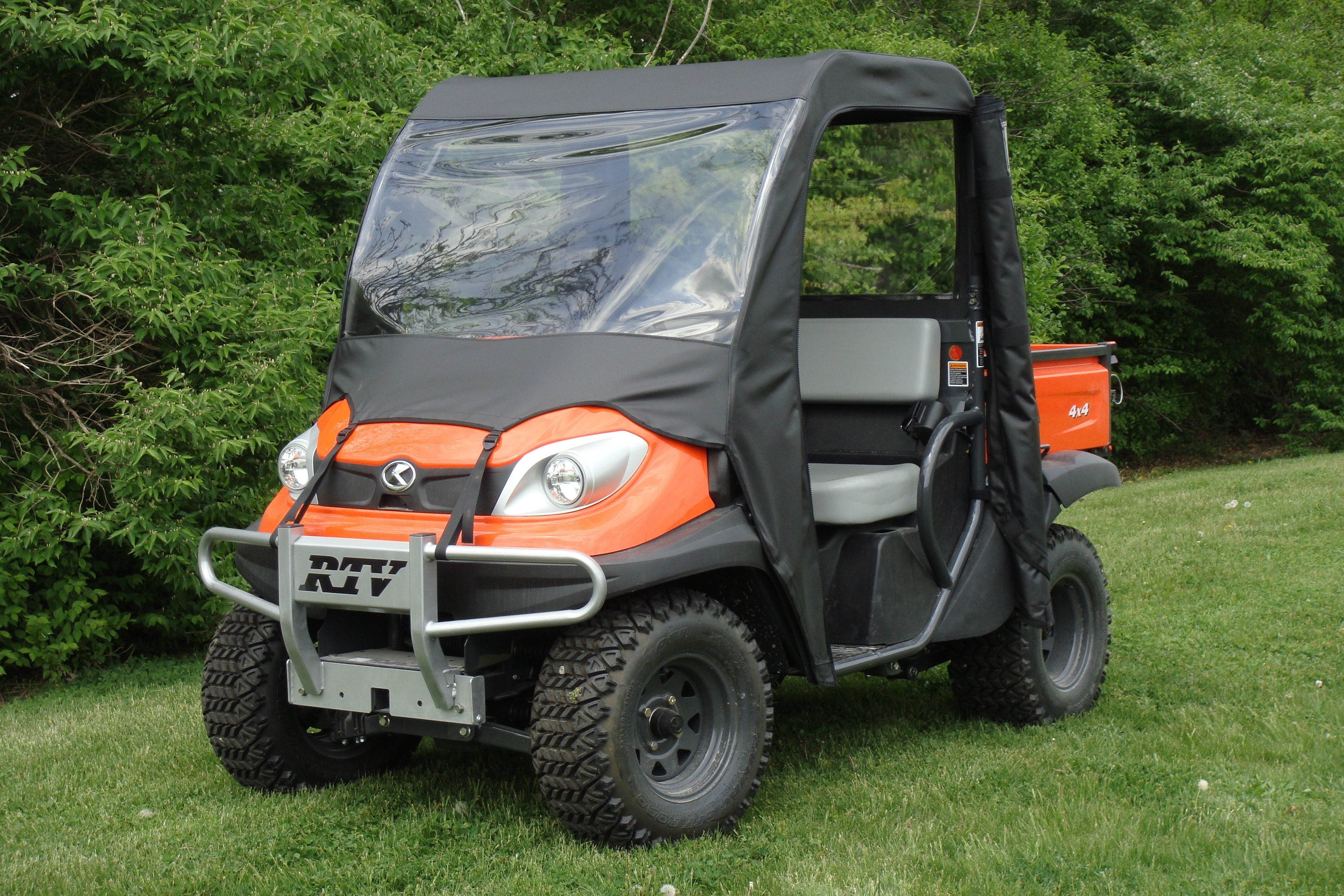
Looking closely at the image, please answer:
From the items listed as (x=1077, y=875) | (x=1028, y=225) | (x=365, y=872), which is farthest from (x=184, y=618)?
(x=1028, y=225)

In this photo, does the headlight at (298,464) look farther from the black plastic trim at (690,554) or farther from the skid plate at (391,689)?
the black plastic trim at (690,554)

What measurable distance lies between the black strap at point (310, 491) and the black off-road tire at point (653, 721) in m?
0.91

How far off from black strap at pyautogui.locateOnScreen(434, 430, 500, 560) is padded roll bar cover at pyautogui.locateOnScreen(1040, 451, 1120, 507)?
243 cm

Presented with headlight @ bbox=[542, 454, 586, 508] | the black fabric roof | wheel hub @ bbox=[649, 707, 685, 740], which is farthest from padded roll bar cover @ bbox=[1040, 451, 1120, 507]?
headlight @ bbox=[542, 454, 586, 508]

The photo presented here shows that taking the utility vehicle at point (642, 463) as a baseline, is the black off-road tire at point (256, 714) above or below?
below

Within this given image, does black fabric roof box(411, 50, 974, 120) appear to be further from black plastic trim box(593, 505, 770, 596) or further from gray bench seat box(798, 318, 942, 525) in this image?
black plastic trim box(593, 505, 770, 596)

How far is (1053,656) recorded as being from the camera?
5.79 metres

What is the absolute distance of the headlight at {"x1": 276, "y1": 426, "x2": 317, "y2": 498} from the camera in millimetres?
4391

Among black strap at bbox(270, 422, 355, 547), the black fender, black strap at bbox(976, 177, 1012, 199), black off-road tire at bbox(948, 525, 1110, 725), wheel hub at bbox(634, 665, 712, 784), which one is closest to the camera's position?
wheel hub at bbox(634, 665, 712, 784)

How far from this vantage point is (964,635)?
16.5 feet

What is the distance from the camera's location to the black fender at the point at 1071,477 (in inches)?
217

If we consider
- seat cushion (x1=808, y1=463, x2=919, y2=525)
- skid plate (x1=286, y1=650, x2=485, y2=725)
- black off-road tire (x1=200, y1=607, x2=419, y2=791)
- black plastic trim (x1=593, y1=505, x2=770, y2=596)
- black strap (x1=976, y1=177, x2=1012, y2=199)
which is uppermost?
black strap (x1=976, y1=177, x2=1012, y2=199)

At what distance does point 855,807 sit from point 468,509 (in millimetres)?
1644

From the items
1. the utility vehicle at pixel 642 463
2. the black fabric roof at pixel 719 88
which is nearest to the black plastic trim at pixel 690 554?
the utility vehicle at pixel 642 463
